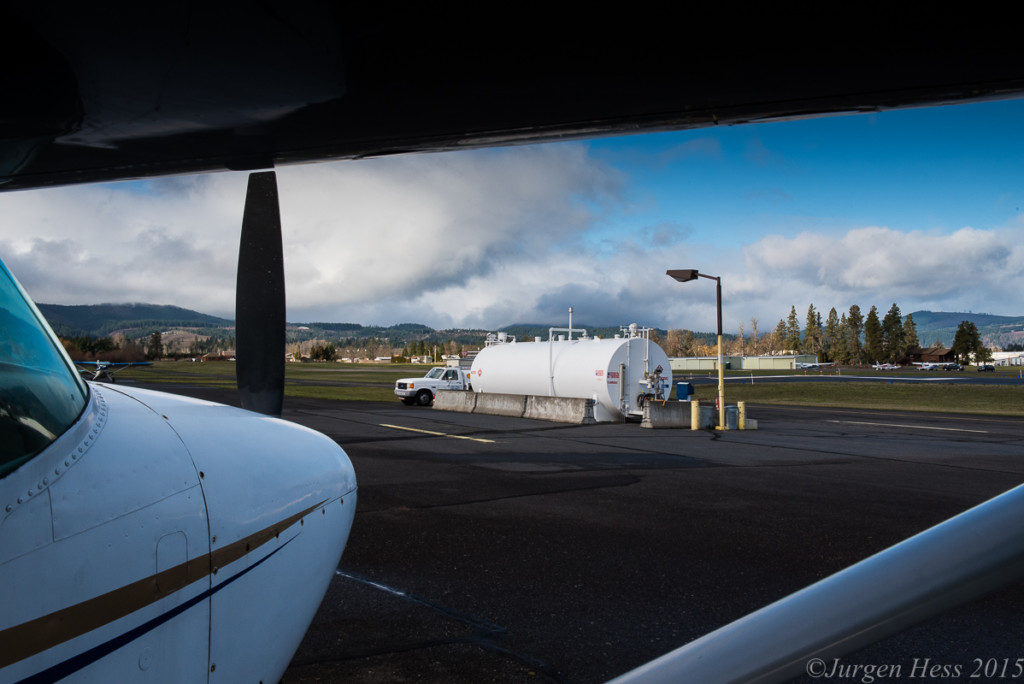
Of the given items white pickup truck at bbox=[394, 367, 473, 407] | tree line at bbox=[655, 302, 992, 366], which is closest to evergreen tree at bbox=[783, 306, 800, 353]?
tree line at bbox=[655, 302, 992, 366]

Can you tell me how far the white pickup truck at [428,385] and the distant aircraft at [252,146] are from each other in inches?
947

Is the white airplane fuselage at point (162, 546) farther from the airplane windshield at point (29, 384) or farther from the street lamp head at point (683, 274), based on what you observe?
the street lamp head at point (683, 274)

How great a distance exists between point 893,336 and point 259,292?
123742mm

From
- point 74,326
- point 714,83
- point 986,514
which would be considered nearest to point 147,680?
point 986,514

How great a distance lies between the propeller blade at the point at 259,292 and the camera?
3.67 meters

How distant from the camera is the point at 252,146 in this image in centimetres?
296

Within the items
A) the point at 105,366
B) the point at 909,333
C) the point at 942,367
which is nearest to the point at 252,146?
the point at 105,366

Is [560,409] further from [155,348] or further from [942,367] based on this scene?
[942,367]

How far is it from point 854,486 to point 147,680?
9706mm

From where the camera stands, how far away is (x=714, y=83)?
215cm

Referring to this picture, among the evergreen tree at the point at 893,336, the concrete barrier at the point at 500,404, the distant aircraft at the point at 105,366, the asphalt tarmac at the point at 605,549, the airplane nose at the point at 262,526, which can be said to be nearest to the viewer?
the airplane nose at the point at 262,526

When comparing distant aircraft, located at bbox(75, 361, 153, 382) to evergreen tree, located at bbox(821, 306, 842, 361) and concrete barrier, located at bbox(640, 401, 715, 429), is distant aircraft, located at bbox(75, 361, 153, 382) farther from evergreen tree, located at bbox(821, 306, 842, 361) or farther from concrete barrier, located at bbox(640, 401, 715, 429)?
evergreen tree, located at bbox(821, 306, 842, 361)

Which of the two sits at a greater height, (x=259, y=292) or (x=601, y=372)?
(x=259, y=292)

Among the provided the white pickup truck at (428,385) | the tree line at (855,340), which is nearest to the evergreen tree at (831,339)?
the tree line at (855,340)
